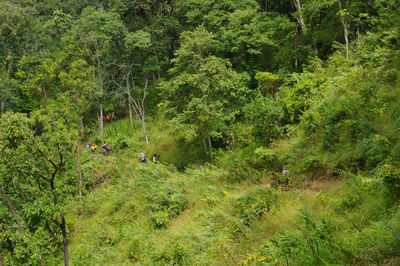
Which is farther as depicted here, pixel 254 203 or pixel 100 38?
pixel 100 38

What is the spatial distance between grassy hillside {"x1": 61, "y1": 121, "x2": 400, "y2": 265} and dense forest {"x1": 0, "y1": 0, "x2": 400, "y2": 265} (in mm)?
50

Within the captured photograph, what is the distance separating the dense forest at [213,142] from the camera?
736cm

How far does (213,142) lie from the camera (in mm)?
16156

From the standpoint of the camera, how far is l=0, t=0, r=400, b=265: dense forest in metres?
7.36

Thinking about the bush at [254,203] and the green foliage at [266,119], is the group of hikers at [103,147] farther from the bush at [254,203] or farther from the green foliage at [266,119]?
the bush at [254,203]

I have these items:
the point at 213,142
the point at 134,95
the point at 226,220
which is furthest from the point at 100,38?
the point at 226,220

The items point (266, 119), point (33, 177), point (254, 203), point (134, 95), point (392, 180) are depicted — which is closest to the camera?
point (392, 180)

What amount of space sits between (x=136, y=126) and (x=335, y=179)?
614 inches

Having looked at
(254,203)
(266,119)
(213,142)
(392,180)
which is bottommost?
(213,142)

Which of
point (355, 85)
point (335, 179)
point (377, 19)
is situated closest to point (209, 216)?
point (335, 179)

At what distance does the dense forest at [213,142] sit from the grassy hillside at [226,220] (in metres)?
0.05

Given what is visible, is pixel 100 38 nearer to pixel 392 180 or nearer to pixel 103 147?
pixel 103 147

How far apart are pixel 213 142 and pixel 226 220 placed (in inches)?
293

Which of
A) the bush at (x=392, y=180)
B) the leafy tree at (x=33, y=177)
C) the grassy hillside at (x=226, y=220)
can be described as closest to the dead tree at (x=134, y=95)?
the grassy hillside at (x=226, y=220)
